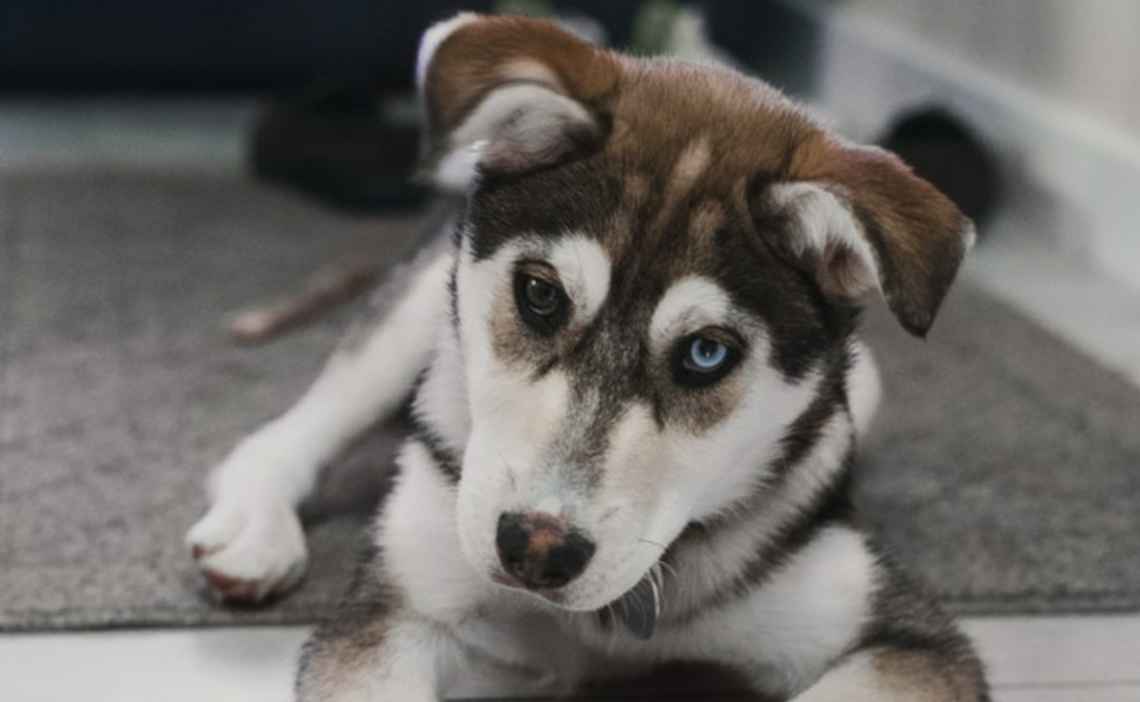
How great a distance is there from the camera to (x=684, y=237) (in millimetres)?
1587

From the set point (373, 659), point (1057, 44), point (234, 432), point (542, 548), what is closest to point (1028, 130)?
point (1057, 44)

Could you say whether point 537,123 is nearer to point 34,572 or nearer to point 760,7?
point 34,572

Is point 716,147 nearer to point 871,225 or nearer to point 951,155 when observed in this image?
point 871,225

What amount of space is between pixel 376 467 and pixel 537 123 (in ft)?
3.51

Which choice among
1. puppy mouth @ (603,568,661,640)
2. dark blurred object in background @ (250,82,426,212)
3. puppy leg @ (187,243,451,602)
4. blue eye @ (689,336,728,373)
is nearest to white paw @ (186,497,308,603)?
puppy leg @ (187,243,451,602)

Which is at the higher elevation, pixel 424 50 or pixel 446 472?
pixel 424 50

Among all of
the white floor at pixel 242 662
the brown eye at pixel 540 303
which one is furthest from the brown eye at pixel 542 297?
the white floor at pixel 242 662

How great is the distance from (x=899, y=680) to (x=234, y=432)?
1.36 metres

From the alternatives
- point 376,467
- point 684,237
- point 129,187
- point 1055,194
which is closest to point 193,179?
point 129,187

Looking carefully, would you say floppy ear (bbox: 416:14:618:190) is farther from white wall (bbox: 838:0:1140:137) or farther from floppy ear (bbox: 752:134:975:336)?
white wall (bbox: 838:0:1140:137)

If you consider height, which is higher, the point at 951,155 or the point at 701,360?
the point at 701,360

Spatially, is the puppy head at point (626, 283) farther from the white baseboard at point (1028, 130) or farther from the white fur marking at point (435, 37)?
the white baseboard at point (1028, 130)

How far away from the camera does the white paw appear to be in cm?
208

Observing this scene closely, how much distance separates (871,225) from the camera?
151 centimetres
